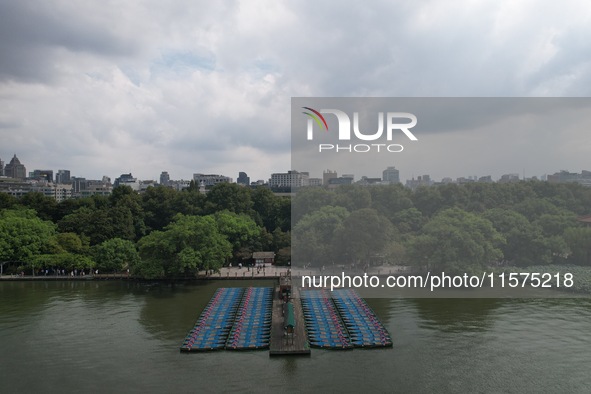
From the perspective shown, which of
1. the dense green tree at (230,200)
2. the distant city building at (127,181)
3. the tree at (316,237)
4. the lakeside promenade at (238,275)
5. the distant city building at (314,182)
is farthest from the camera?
the distant city building at (127,181)

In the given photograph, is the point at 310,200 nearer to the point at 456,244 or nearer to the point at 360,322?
the point at 456,244

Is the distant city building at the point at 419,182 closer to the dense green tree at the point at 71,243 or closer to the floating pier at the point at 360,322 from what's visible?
the floating pier at the point at 360,322

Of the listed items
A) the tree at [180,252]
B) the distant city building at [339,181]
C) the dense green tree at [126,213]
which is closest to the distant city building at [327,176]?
the distant city building at [339,181]

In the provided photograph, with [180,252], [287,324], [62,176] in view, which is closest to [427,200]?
[180,252]

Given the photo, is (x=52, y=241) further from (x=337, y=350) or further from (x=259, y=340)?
(x=337, y=350)

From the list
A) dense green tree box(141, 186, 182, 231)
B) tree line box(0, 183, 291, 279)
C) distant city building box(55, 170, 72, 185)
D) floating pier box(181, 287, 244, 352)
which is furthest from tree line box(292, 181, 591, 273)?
distant city building box(55, 170, 72, 185)

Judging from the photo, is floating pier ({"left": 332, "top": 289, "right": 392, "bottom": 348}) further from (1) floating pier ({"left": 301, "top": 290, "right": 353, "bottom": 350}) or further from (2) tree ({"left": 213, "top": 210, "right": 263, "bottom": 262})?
(2) tree ({"left": 213, "top": 210, "right": 263, "bottom": 262})
